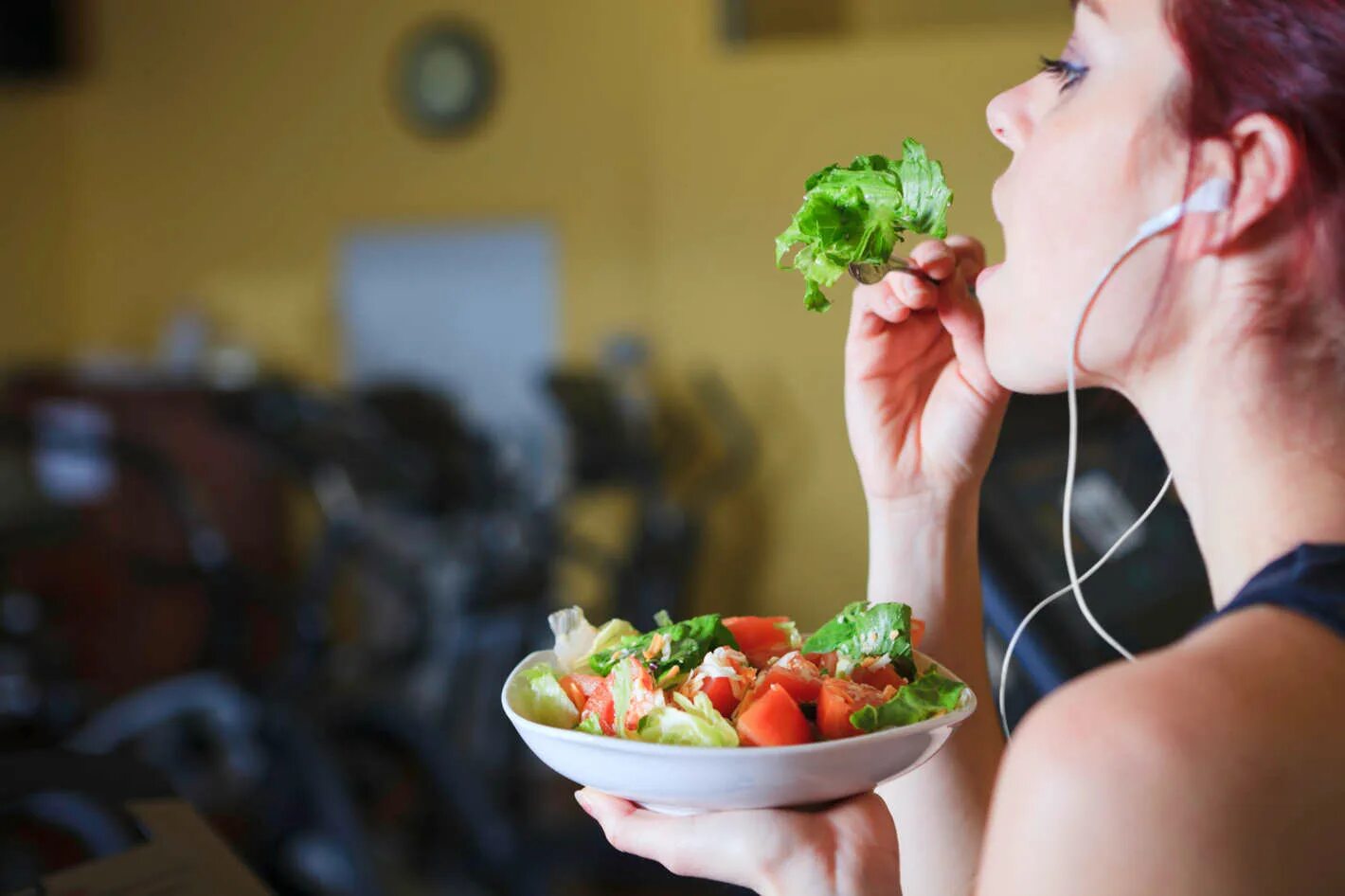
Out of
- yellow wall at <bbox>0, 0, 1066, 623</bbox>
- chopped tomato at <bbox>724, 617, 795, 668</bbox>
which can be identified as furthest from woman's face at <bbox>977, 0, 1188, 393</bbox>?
yellow wall at <bbox>0, 0, 1066, 623</bbox>

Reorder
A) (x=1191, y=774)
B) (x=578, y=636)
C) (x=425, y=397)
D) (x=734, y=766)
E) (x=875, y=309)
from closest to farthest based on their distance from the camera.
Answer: (x=1191, y=774) < (x=734, y=766) < (x=578, y=636) < (x=875, y=309) < (x=425, y=397)

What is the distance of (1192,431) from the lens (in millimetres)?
784

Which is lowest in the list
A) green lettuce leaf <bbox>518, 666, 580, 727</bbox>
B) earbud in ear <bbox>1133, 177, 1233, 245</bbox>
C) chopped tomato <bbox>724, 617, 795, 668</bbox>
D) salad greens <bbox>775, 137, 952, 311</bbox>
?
chopped tomato <bbox>724, 617, 795, 668</bbox>

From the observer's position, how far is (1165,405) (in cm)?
79

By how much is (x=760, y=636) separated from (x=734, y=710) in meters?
0.16

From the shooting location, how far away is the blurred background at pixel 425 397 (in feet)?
8.82

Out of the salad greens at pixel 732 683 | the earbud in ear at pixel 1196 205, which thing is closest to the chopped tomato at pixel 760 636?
the salad greens at pixel 732 683

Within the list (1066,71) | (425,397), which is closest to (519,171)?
(425,397)

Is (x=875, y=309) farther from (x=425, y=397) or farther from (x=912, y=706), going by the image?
(x=425, y=397)

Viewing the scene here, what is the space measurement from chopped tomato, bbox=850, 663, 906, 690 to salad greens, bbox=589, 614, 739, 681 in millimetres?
92

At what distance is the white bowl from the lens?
71 centimetres

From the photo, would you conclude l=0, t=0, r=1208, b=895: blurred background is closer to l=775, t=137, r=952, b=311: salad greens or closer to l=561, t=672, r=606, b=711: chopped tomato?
l=775, t=137, r=952, b=311: salad greens

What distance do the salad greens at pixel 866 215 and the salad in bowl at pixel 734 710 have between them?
0.90ft

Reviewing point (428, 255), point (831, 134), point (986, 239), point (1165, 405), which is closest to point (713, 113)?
point (831, 134)
